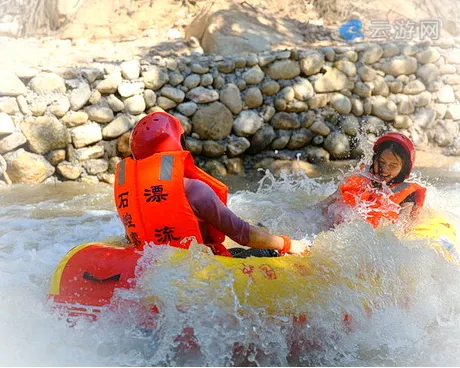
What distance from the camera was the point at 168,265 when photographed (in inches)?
117

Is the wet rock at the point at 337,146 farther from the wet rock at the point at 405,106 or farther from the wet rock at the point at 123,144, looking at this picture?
the wet rock at the point at 123,144

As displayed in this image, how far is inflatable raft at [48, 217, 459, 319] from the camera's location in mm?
2971

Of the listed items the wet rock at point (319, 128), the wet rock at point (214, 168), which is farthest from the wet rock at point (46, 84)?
the wet rock at point (319, 128)

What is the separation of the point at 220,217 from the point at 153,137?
56 centimetres

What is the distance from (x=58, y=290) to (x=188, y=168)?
938mm

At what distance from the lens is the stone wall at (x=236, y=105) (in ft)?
22.1

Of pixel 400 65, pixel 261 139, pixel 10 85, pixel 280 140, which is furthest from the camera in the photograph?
pixel 400 65

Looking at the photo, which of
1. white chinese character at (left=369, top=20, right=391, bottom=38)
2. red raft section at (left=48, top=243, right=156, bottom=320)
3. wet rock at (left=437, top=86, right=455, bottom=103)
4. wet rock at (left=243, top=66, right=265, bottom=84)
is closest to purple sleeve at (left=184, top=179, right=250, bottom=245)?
red raft section at (left=48, top=243, right=156, bottom=320)

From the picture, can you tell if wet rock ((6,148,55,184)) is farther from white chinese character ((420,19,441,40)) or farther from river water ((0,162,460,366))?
white chinese character ((420,19,441,40))

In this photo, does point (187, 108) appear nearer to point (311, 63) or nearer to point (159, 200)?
point (311, 63)

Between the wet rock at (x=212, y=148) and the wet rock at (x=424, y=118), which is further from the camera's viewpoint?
the wet rock at (x=424, y=118)

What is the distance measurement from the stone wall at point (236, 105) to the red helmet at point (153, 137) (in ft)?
12.6

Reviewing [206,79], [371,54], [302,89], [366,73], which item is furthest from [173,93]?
[371,54]
